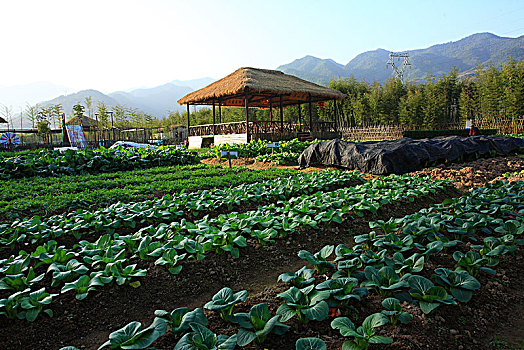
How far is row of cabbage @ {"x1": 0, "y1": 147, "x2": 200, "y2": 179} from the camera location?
23.9 ft

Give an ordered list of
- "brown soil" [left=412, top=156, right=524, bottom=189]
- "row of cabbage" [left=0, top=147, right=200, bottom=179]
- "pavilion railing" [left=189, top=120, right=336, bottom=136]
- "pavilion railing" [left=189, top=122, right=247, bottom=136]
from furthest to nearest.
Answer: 1. "pavilion railing" [left=189, top=122, right=247, bottom=136]
2. "pavilion railing" [left=189, top=120, right=336, bottom=136]
3. "row of cabbage" [left=0, top=147, right=200, bottom=179]
4. "brown soil" [left=412, top=156, right=524, bottom=189]

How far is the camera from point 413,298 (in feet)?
5.34

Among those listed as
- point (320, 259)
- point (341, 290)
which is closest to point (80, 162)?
point (320, 259)

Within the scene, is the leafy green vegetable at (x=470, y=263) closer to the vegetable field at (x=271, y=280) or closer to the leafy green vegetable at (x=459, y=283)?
the vegetable field at (x=271, y=280)

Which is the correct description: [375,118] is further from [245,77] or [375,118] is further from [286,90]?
[245,77]

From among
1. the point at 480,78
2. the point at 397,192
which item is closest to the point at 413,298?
the point at 397,192

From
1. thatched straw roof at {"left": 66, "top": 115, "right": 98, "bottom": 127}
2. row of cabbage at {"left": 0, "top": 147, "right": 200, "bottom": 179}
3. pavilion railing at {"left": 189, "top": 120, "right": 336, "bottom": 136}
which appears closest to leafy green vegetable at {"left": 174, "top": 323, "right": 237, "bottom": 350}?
row of cabbage at {"left": 0, "top": 147, "right": 200, "bottom": 179}

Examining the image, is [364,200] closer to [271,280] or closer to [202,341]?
[271,280]

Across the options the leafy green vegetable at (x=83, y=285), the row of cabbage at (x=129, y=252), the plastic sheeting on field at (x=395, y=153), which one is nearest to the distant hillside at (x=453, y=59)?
the plastic sheeting on field at (x=395, y=153)

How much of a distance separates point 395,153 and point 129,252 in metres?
6.10

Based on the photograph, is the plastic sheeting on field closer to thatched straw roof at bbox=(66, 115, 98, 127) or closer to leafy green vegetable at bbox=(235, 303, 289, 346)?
leafy green vegetable at bbox=(235, 303, 289, 346)

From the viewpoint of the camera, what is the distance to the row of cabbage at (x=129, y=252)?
6.19ft

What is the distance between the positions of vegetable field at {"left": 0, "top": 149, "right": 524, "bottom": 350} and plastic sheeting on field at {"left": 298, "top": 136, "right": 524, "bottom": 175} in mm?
3063

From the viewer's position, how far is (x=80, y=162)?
26.3ft
